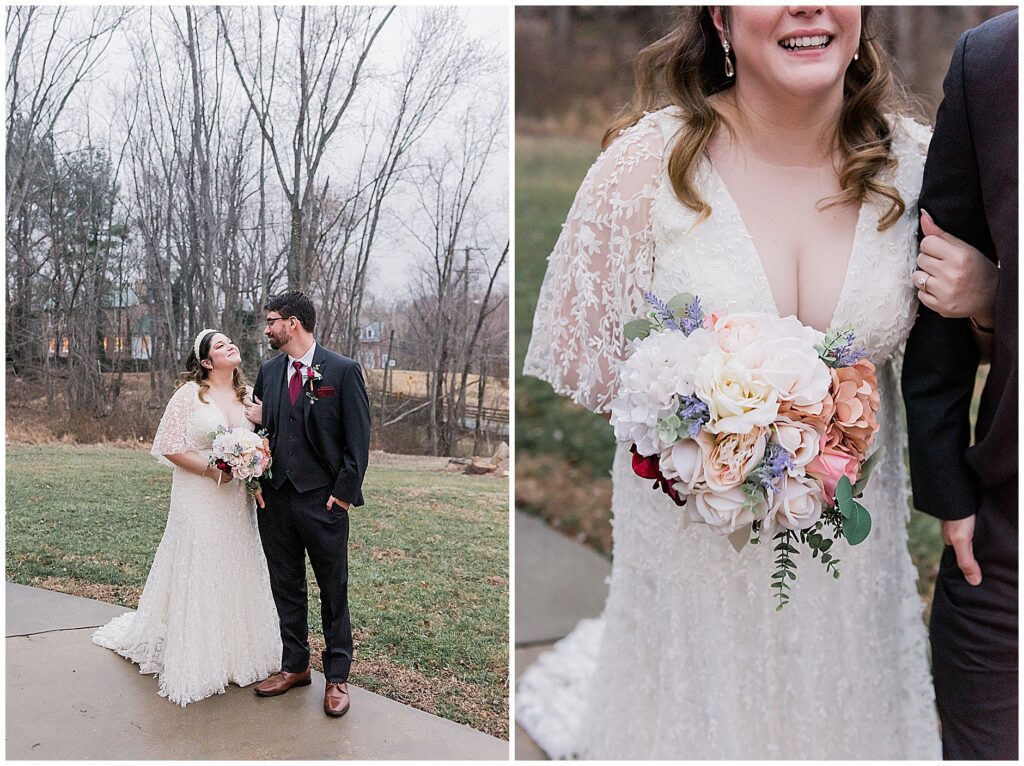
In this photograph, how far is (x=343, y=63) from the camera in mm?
2066

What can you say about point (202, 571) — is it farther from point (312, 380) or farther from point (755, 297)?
point (755, 297)

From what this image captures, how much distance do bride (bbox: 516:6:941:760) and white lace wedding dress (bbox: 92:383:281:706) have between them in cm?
85

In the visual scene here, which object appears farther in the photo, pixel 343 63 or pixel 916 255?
A: pixel 343 63

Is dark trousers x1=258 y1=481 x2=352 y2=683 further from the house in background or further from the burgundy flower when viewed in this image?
the burgundy flower

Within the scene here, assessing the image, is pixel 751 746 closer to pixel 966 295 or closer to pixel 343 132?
pixel 966 295

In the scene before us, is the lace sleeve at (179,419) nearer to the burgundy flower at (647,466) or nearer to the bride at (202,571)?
the bride at (202,571)

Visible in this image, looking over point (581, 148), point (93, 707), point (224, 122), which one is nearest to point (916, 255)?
point (224, 122)

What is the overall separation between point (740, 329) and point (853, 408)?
0.26 meters

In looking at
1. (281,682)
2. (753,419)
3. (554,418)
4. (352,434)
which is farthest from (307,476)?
(554,418)

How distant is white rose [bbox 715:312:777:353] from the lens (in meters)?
1.57

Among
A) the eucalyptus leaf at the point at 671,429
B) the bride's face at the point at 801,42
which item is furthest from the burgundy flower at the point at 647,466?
the bride's face at the point at 801,42

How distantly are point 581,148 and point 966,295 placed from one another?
243 inches

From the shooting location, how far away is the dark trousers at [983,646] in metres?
1.75

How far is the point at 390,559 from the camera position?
7.01 ft
